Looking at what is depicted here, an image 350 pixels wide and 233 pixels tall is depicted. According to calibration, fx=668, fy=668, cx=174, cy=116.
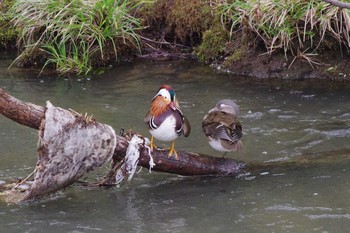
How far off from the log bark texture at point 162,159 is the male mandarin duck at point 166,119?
9 centimetres

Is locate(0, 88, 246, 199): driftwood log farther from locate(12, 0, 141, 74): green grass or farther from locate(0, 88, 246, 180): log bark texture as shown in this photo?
locate(12, 0, 141, 74): green grass

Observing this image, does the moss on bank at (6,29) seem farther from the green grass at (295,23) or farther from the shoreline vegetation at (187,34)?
the green grass at (295,23)

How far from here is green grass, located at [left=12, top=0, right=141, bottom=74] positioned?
9.61 metres

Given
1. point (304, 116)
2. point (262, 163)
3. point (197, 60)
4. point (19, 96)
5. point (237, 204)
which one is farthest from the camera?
point (197, 60)

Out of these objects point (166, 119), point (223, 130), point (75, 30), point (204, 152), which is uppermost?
point (75, 30)

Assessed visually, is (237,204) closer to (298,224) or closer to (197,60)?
(298,224)

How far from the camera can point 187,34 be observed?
33.8 feet

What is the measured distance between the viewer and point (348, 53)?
29.7 ft

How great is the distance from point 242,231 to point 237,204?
0.52 meters

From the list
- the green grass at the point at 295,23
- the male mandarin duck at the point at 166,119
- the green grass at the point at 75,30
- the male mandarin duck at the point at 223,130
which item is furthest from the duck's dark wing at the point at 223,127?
the green grass at the point at 75,30

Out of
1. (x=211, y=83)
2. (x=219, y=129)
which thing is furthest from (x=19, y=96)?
(x=219, y=129)

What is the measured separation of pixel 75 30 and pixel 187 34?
176 centimetres

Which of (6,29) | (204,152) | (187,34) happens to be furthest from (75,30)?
(204,152)

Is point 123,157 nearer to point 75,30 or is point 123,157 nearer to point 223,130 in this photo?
point 223,130
